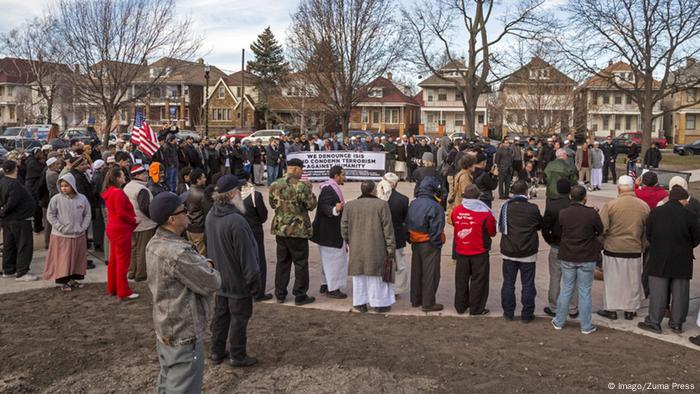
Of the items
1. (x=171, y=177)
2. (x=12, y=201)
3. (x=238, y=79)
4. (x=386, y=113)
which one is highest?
(x=238, y=79)

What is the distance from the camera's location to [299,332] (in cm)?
707

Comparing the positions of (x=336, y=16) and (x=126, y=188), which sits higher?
(x=336, y=16)

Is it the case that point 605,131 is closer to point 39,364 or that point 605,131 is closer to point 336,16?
point 336,16

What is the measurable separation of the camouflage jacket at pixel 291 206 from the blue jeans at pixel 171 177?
998 cm

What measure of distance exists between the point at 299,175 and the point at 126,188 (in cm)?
272

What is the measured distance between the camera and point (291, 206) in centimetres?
787

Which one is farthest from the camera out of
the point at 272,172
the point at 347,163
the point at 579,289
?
the point at 272,172

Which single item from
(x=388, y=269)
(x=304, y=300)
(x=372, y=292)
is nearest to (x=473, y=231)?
(x=388, y=269)

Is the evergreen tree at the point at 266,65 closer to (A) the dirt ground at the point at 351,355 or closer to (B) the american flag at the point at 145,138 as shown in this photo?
(B) the american flag at the point at 145,138

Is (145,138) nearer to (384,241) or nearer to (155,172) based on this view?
(155,172)

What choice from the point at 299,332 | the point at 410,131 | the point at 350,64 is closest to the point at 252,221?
the point at 299,332

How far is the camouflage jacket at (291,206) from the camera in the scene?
786 cm

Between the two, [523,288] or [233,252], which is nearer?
[233,252]

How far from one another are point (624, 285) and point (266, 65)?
61.2 metres
